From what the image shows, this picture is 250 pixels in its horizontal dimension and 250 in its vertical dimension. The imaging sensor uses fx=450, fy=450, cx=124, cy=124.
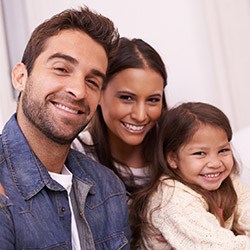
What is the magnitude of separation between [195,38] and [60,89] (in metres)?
0.94

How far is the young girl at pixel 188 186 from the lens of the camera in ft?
4.33

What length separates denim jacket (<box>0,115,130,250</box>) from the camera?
38.3 inches

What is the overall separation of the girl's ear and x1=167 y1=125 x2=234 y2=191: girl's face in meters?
0.02

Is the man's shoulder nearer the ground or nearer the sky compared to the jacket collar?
nearer the ground

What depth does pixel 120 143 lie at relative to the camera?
5.39ft

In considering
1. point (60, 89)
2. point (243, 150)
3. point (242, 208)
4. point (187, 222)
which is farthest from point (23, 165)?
point (243, 150)

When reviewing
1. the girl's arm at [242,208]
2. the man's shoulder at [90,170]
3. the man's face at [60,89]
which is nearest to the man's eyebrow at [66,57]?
the man's face at [60,89]

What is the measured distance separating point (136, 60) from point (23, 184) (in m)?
0.64

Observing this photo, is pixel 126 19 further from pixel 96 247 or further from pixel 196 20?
pixel 96 247

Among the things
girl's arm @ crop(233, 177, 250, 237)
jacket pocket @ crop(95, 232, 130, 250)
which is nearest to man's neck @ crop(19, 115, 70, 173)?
jacket pocket @ crop(95, 232, 130, 250)

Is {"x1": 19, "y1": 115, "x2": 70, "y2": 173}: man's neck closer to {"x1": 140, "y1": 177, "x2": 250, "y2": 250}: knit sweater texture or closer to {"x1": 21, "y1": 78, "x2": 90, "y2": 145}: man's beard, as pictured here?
{"x1": 21, "y1": 78, "x2": 90, "y2": 145}: man's beard

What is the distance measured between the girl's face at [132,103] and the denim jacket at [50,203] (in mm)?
252

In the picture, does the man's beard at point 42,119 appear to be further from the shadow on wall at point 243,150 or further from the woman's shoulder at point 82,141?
the shadow on wall at point 243,150

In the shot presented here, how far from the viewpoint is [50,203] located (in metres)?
1.06
